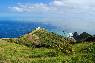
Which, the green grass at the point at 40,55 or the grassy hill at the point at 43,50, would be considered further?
the grassy hill at the point at 43,50

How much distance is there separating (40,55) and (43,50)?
4018 mm

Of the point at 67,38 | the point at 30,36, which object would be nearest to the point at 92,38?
the point at 67,38

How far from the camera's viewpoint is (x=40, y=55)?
36188 millimetres

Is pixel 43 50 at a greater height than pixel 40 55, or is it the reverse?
pixel 40 55

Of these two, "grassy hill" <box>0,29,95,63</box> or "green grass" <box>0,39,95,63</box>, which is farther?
"grassy hill" <box>0,29,95,63</box>

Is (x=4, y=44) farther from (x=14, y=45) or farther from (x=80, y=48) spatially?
(x=80, y=48)

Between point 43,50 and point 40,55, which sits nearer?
point 40,55

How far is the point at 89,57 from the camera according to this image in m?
32.1

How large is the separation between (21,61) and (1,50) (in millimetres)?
7325

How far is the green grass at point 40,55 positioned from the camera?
104ft

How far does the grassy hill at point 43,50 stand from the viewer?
106ft

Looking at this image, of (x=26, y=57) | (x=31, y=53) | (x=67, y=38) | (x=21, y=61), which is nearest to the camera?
(x=21, y=61)

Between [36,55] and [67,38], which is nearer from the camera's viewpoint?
[36,55]

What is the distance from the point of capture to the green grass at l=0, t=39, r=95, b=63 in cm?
3181
